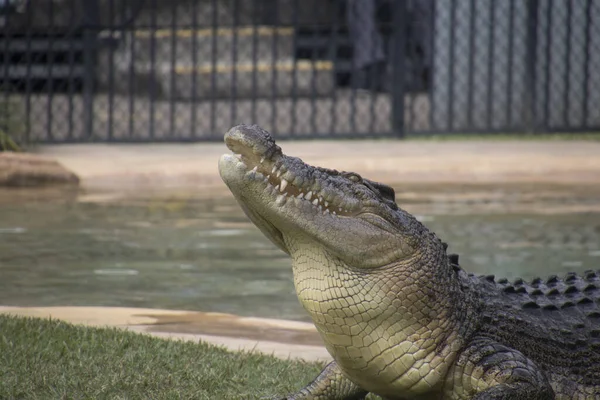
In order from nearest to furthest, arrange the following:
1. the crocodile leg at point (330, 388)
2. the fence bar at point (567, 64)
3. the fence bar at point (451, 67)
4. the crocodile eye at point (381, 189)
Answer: the crocodile eye at point (381, 189) → the crocodile leg at point (330, 388) → the fence bar at point (451, 67) → the fence bar at point (567, 64)

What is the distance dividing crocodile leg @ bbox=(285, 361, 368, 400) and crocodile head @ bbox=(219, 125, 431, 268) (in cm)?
62

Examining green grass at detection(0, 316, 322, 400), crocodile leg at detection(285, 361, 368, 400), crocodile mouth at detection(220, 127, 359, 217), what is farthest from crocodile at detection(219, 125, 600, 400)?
green grass at detection(0, 316, 322, 400)

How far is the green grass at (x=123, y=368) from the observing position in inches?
153

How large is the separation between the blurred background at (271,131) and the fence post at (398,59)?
2 cm

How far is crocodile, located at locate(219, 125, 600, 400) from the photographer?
3260mm

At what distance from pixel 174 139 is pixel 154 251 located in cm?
539

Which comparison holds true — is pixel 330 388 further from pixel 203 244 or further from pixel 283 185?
pixel 203 244

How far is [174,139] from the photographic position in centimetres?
1284

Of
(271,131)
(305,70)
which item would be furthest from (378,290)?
(305,70)

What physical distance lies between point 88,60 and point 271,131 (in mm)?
2284

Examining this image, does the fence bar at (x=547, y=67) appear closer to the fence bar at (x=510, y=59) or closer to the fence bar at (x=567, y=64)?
the fence bar at (x=567, y=64)

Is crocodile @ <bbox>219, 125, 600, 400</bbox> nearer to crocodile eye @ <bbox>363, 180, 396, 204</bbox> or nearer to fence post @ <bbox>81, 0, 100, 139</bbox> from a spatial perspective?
crocodile eye @ <bbox>363, 180, 396, 204</bbox>

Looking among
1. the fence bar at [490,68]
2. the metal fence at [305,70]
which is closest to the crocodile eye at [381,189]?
the metal fence at [305,70]

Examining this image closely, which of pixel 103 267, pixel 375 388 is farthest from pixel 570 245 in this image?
pixel 375 388
